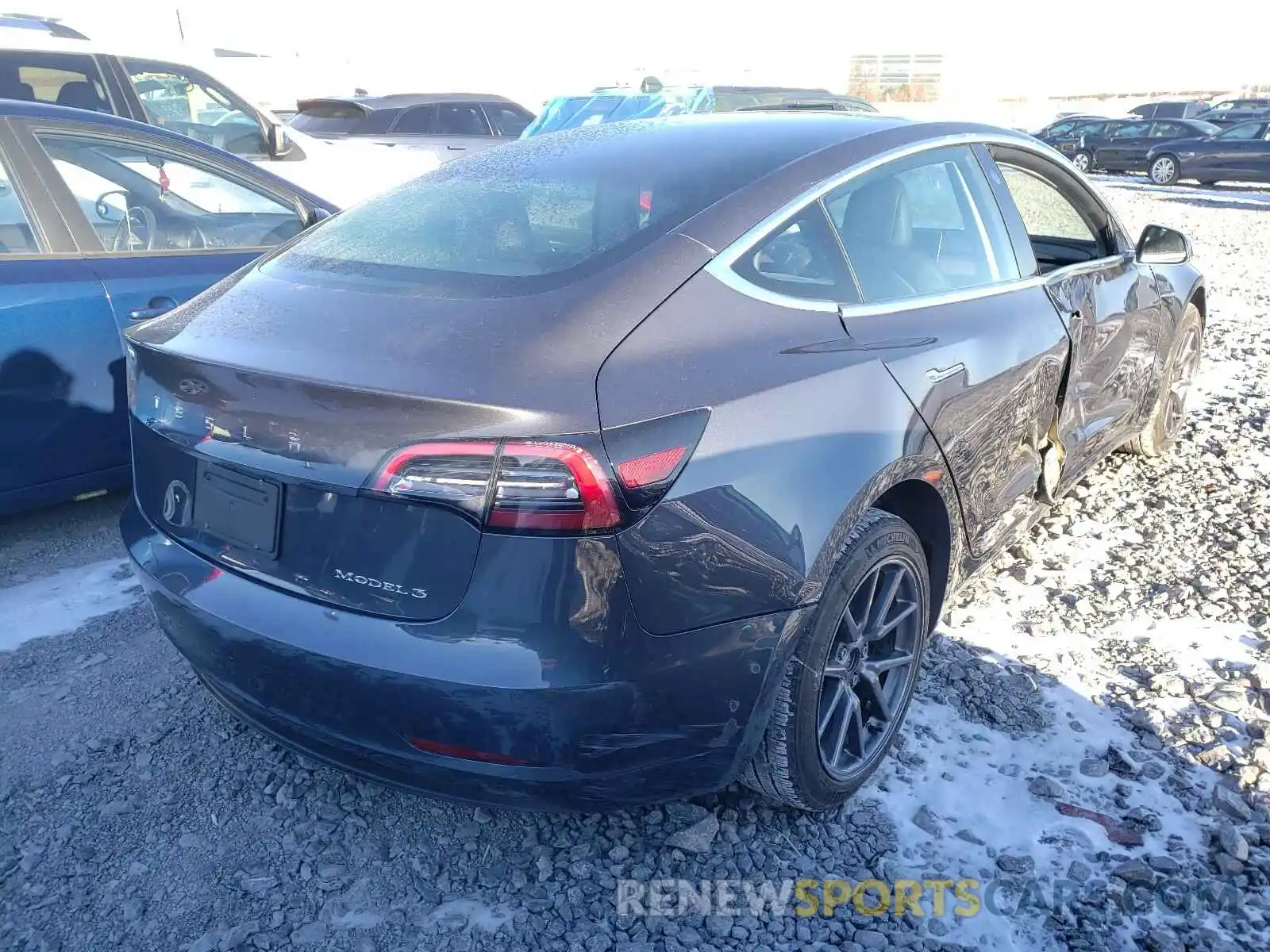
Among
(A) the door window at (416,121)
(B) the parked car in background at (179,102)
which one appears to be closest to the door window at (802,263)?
(B) the parked car in background at (179,102)

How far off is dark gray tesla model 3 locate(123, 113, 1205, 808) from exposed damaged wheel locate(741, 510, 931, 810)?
0.01 m

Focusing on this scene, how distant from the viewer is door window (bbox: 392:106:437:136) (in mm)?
11289

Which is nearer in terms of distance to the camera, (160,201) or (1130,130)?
(160,201)

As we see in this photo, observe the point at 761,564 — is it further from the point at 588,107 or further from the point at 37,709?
the point at 588,107

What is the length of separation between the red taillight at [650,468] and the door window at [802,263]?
544 millimetres

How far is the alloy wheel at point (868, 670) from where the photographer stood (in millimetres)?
2414

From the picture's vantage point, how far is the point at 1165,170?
20406 millimetres

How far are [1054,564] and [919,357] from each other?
1.70 metres

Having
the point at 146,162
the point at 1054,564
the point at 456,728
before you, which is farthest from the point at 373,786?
the point at 146,162

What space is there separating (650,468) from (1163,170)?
2228 centimetres

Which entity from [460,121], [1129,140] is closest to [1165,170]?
[1129,140]

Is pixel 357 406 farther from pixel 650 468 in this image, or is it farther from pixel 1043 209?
pixel 1043 209

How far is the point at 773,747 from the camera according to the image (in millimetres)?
2230

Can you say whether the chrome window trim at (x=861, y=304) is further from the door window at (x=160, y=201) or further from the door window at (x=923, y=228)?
the door window at (x=160, y=201)
